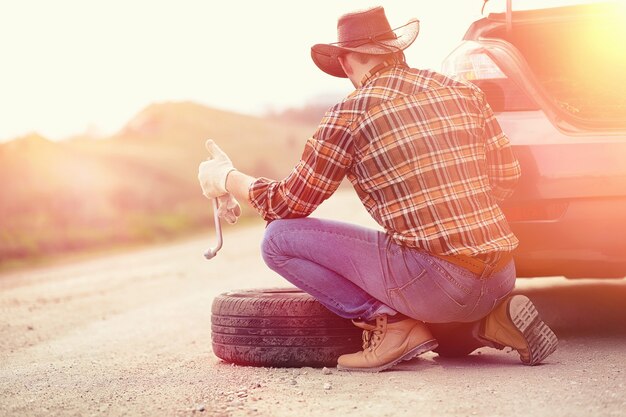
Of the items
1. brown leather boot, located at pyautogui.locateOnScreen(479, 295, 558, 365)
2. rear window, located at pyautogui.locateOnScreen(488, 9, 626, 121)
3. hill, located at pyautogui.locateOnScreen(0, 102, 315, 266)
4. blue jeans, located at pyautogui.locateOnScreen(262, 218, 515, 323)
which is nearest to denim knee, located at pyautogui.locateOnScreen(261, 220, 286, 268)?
blue jeans, located at pyautogui.locateOnScreen(262, 218, 515, 323)

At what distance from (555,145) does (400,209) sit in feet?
3.06

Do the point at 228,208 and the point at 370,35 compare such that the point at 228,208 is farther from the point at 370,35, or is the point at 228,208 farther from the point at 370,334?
the point at 370,35

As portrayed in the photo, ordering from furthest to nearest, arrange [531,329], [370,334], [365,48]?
[370,334], [531,329], [365,48]

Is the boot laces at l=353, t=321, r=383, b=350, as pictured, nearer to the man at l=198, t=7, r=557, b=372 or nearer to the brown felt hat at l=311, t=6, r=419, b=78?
the man at l=198, t=7, r=557, b=372

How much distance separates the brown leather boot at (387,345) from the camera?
415 cm

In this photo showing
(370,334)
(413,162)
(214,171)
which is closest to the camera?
(413,162)

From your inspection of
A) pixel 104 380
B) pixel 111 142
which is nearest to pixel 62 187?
pixel 111 142

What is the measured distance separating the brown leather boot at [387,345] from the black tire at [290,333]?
12cm

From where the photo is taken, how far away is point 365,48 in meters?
4.02

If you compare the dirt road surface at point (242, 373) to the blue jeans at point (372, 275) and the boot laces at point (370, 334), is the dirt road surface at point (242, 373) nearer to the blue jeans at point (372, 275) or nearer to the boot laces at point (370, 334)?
the boot laces at point (370, 334)

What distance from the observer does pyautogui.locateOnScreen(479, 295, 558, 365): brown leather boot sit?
4.12 m

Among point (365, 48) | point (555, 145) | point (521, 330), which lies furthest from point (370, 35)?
point (521, 330)

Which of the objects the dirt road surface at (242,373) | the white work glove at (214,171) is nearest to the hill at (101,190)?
the dirt road surface at (242,373)

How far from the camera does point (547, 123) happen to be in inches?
172
